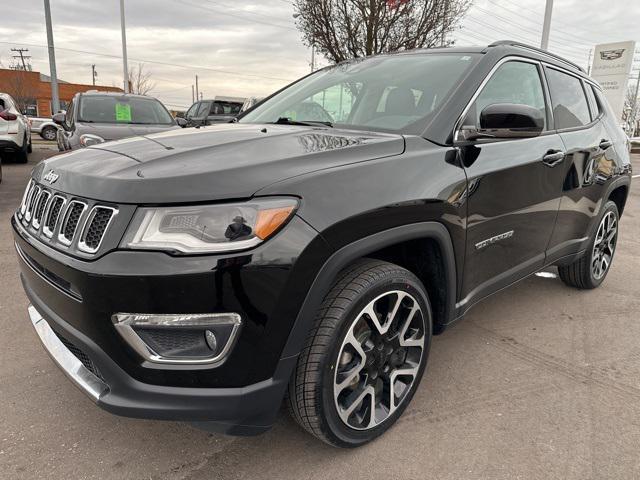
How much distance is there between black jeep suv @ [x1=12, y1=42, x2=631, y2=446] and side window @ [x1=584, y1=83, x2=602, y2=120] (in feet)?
4.16

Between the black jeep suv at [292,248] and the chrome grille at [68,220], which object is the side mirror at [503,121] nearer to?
the black jeep suv at [292,248]

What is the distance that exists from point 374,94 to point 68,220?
5.85 feet

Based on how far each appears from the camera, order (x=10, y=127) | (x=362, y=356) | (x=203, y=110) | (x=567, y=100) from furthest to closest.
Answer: (x=203, y=110) → (x=10, y=127) → (x=567, y=100) → (x=362, y=356)

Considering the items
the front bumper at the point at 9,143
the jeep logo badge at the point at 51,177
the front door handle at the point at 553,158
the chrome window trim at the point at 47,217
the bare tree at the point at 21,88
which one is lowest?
the front bumper at the point at 9,143

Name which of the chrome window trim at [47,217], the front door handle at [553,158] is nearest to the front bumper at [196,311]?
the chrome window trim at [47,217]

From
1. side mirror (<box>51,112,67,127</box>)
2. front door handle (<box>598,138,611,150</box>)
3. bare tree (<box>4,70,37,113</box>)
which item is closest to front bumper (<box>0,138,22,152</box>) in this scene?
side mirror (<box>51,112,67,127</box>)

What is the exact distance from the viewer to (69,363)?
1903mm

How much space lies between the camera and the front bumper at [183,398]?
1.64 m

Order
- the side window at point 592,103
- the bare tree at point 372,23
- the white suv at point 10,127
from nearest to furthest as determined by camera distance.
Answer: the side window at point 592,103 → the white suv at point 10,127 → the bare tree at point 372,23

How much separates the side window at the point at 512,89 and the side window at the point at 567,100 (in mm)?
186

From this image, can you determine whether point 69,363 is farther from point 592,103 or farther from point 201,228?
point 592,103

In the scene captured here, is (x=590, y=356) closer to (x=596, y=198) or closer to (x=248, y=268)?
(x=596, y=198)

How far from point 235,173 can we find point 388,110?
4.17 ft

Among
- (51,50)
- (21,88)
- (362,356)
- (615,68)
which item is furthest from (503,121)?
(21,88)
